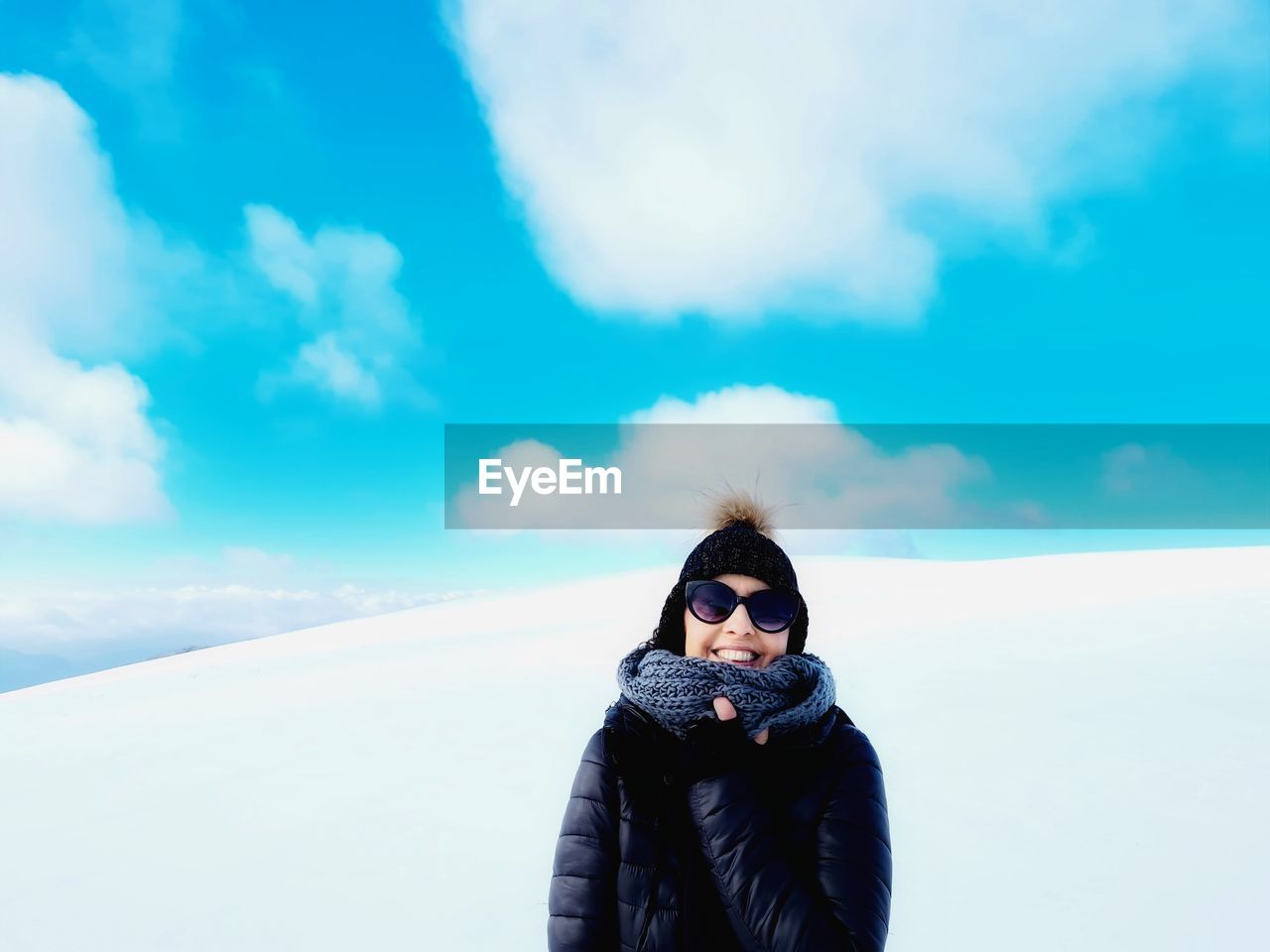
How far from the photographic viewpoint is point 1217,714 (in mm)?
6180

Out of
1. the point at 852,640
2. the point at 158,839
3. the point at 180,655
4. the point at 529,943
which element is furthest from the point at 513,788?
the point at 180,655

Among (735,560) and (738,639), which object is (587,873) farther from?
(735,560)

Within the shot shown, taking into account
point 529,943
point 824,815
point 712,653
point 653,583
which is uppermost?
point 653,583

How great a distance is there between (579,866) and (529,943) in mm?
2478

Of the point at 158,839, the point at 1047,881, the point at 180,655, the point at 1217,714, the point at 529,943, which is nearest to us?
the point at 529,943

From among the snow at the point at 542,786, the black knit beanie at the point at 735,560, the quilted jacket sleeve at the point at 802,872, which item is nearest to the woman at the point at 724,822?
the quilted jacket sleeve at the point at 802,872

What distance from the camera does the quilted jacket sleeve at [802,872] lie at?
154 centimetres

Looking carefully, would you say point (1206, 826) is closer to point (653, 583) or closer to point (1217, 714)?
point (1217, 714)

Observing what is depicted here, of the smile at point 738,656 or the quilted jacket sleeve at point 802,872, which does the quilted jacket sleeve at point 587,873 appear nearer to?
the quilted jacket sleeve at point 802,872

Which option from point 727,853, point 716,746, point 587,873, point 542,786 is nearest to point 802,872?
point 727,853

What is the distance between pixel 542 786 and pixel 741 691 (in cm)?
426

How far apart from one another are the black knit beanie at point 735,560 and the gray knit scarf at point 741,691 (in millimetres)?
222

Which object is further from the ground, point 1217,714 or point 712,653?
point 712,653

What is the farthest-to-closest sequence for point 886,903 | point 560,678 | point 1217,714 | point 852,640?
point 852,640, point 560,678, point 1217,714, point 886,903
